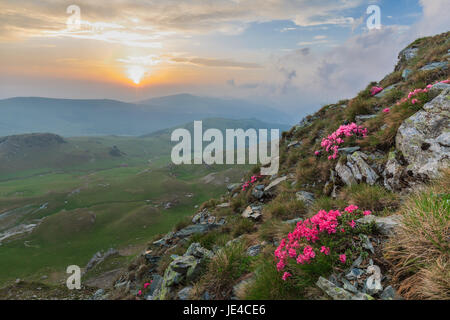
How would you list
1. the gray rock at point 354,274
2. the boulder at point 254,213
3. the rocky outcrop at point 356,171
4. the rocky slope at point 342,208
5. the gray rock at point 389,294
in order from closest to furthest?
the gray rock at point 389,294 < the gray rock at point 354,274 < the rocky slope at point 342,208 < the rocky outcrop at point 356,171 < the boulder at point 254,213

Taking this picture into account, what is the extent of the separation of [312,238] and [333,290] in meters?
1.41

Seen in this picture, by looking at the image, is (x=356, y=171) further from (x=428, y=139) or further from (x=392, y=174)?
(x=428, y=139)

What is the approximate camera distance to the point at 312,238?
6.04 metres

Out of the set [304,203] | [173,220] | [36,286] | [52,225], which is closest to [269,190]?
[304,203]

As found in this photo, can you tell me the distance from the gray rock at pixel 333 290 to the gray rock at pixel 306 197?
19.8 ft

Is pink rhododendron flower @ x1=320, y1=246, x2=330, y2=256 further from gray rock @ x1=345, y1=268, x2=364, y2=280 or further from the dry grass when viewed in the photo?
the dry grass

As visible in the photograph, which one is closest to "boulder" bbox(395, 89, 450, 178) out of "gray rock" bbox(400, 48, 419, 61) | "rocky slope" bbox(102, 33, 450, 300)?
"rocky slope" bbox(102, 33, 450, 300)

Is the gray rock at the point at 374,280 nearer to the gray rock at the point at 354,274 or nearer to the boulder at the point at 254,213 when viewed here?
the gray rock at the point at 354,274

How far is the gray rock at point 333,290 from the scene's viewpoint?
185 inches

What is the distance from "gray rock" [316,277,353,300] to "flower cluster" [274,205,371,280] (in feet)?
1.75

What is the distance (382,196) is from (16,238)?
114 metres

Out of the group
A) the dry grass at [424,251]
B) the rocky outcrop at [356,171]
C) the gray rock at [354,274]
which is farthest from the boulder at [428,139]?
the gray rock at [354,274]

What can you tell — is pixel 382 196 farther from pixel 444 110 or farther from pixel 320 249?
pixel 444 110

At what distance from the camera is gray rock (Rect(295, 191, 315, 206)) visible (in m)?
11.0
